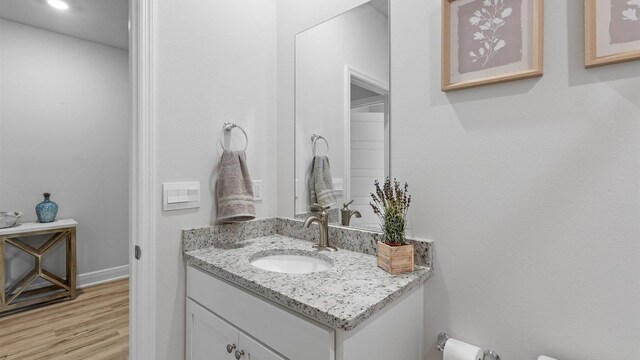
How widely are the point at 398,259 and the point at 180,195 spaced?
952mm

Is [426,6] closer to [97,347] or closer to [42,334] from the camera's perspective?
[97,347]

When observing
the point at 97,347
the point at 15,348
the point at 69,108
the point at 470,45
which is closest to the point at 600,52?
the point at 470,45

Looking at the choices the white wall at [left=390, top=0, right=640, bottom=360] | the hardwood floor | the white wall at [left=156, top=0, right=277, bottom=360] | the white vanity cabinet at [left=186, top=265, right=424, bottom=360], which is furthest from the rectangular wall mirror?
the hardwood floor

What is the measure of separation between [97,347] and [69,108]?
90.3 inches

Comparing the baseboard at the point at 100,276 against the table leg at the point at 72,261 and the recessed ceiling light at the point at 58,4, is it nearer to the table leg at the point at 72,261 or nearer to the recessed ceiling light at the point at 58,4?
the table leg at the point at 72,261

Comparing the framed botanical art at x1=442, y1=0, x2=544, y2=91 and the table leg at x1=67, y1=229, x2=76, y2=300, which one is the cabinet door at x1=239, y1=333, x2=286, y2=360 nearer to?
the framed botanical art at x1=442, y1=0, x2=544, y2=91

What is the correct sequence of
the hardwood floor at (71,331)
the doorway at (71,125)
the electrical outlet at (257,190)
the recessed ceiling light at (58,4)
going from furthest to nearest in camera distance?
the doorway at (71,125), the recessed ceiling light at (58,4), the hardwood floor at (71,331), the electrical outlet at (257,190)

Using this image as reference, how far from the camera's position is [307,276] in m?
0.99

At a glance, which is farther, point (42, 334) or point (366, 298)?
point (42, 334)

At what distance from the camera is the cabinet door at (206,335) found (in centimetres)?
106

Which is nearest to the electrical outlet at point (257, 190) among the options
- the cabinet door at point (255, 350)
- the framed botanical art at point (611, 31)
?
the cabinet door at point (255, 350)

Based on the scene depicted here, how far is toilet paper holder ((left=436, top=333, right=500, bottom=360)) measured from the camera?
2.99 feet

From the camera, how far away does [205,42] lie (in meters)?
1.37

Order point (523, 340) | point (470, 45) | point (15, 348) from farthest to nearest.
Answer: point (15, 348) < point (470, 45) < point (523, 340)
